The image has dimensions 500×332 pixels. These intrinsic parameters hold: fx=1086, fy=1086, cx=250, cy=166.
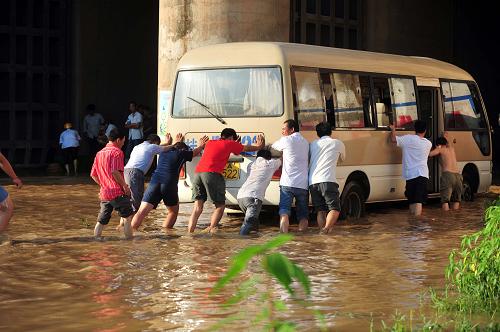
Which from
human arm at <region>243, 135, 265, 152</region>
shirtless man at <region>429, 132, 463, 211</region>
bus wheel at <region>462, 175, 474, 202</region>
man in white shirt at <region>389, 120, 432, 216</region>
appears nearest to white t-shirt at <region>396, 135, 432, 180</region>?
man in white shirt at <region>389, 120, 432, 216</region>

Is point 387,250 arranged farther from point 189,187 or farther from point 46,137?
point 46,137

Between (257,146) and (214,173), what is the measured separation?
826mm

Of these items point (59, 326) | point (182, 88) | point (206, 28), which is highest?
point (206, 28)

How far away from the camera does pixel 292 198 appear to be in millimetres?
14703

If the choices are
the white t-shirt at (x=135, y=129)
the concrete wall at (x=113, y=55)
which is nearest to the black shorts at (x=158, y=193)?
the white t-shirt at (x=135, y=129)

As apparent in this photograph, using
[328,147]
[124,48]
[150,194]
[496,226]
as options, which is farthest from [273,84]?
[124,48]

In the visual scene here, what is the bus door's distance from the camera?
18.6 m

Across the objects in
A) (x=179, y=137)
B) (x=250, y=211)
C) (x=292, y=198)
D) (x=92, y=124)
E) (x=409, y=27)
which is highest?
(x=409, y=27)

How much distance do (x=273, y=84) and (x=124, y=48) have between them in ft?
51.5

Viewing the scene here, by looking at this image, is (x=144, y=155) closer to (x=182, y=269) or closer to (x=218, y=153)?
(x=218, y=153)

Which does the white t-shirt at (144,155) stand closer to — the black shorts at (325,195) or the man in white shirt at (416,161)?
the black shorts at (325,195)

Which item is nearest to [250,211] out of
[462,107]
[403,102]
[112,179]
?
[112,179]

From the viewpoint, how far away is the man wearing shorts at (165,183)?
1447cm

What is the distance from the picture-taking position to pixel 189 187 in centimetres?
1574
